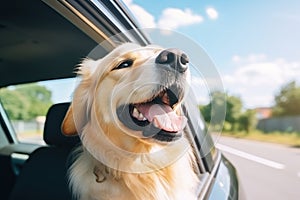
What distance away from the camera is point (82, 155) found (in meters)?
1.48

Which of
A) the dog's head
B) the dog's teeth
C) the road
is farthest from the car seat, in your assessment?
the road

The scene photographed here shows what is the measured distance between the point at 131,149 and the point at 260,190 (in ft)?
13.9

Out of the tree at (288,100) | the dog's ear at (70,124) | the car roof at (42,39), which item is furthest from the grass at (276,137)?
the dog's ear at (70,124)

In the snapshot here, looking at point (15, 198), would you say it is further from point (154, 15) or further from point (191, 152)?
point (154, 15)

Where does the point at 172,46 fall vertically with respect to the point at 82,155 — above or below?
above

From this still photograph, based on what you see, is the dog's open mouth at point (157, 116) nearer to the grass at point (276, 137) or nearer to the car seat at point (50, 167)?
the car seat at point (50, 167)

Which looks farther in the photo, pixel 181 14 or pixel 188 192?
pixel 181 14

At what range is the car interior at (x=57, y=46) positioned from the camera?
148cm

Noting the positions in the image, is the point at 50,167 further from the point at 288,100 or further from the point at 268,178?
the point at 288,100

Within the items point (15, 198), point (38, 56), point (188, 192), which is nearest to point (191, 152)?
point (188, 192)

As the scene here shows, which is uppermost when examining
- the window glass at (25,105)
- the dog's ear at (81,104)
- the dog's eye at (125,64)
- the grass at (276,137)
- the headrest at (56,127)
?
the dog's eye at (125,64)

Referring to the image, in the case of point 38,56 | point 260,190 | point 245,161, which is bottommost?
point 245,161

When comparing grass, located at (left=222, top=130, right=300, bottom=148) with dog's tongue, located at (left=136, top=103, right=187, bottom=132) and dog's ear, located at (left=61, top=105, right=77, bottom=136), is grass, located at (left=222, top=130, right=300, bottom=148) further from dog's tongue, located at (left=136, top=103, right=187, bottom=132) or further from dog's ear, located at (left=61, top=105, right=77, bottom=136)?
dog's tongue, located at (left=136, top=103, right=187, bottom=132)

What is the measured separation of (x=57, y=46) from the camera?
221cm
